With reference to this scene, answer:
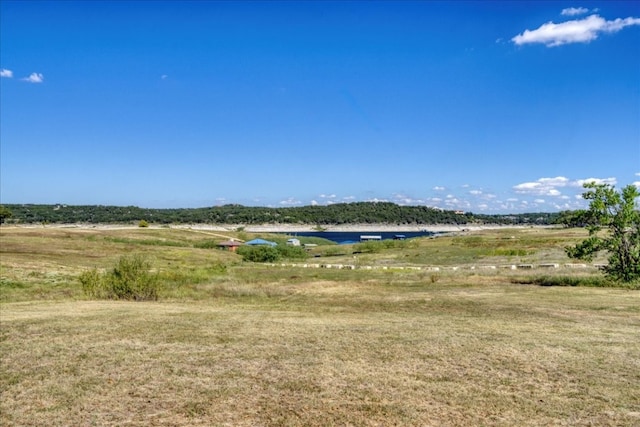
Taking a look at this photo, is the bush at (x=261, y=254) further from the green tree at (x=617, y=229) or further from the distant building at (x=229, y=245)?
the green tree at (x=617, y=229)

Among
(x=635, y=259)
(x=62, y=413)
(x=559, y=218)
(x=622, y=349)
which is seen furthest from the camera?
(x=559, y=218)

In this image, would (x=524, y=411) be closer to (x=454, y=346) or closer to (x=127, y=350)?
(x=454, y=346)

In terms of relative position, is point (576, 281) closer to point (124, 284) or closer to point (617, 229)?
point (617, 229)

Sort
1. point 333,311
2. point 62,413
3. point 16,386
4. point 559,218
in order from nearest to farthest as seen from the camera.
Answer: point 62,413, point 16,386, point 333,311, point 559,218

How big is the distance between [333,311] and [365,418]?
1509 cm

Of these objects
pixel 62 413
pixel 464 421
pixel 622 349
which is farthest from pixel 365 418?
pixel 622 349

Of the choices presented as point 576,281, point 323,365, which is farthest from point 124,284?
point 576,281

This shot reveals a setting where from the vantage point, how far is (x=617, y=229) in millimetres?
37781

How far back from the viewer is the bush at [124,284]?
31.9 meters

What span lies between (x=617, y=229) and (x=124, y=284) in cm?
3480

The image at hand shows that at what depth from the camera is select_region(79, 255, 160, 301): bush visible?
31.9 m

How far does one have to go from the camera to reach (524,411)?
32.0ft

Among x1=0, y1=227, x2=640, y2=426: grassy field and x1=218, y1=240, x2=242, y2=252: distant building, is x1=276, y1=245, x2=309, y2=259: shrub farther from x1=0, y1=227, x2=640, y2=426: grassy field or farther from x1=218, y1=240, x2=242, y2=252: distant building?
x1=0, y1=227, x2=640, y2=426: grassy field

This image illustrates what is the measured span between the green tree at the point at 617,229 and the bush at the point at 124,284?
3058 cm
